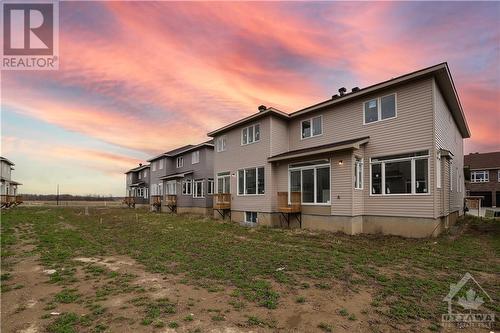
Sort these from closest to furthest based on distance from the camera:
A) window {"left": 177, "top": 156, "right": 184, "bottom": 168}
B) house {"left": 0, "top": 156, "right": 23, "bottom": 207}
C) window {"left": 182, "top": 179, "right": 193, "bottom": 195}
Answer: window {"left": 182, "top": 179, "right": 193, "bottom": 195}, window {"left": 177, "top": 156, "right": 184, "bottom": 168}, house {"left": 0, "top": 156, "right": 23, "bottom": 207}

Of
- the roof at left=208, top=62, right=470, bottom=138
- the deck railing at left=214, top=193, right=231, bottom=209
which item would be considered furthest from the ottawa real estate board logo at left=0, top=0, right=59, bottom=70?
the deck railing at left=214, top=193, right=231, bottom=209

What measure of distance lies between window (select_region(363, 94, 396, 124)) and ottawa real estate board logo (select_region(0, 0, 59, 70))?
42.8 ft

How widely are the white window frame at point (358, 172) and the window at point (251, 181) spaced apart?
238 inches

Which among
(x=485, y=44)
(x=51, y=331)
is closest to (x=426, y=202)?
(x=485, y=44)

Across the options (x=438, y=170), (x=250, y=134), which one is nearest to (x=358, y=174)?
(x=438, y=170)

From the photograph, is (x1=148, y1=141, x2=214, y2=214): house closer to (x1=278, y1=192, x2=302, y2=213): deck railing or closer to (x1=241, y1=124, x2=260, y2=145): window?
(x1=241, y1=124, x2=260, y2=145): window

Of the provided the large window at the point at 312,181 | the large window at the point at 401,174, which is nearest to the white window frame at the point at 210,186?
the large window at the point at 312,181

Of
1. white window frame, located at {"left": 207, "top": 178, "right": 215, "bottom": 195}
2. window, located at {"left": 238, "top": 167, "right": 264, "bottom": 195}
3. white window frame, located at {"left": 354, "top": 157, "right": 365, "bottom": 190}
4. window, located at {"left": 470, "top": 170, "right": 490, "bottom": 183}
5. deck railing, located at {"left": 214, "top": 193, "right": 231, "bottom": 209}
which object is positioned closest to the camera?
white window frame, located at {"left": 354, "top": 157, "right": 365, "bottom": 190}

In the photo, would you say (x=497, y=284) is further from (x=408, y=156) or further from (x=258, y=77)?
(x=258, y=77)

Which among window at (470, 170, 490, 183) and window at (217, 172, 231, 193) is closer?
window at (217, 172, 231, 193)

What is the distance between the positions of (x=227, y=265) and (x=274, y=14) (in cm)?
1143

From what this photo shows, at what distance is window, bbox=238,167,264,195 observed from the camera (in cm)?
1734

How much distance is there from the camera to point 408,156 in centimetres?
1174

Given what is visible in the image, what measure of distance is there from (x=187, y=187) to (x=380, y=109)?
68.9 ft
